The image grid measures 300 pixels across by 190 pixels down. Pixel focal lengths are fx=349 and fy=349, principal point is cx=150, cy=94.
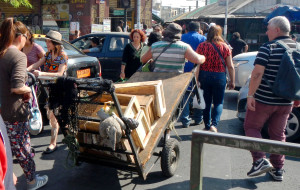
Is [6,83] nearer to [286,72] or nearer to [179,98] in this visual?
[179,98]

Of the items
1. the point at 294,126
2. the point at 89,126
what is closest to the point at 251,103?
the point at 294,126

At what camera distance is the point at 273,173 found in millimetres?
4250

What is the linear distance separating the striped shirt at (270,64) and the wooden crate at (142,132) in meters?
1.48

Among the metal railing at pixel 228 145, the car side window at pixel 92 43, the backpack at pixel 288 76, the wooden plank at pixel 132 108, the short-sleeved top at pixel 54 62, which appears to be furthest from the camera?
the car side window at pixel 92 43

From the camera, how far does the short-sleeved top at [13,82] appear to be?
3287 millimetres

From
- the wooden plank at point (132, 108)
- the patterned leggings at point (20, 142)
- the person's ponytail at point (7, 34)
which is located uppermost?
the person's ponytail at point (7, 34)

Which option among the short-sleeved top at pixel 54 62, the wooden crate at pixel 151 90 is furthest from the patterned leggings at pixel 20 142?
the short-sleeved top at pixel 54 62

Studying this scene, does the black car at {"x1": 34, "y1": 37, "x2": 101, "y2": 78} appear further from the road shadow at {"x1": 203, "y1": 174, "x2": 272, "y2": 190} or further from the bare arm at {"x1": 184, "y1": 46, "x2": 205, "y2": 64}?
the road shadow at {"x1": 203, "y1": 174, "x2": 272, "y2": 190}

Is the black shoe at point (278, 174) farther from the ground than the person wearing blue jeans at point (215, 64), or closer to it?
closer to it

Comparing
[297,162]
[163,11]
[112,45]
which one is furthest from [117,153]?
[163,11]

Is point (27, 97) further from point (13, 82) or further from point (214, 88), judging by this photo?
point (214, 88)

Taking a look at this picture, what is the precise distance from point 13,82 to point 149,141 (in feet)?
4.69

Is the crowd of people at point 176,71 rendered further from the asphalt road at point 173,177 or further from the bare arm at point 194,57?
the asphalt road at point 173,177

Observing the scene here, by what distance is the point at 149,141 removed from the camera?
3514 mm
